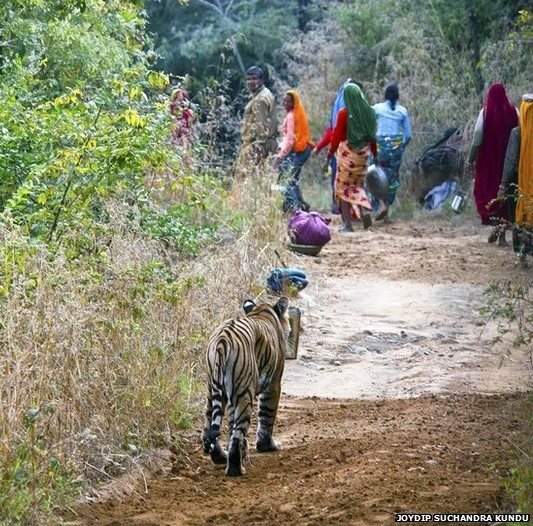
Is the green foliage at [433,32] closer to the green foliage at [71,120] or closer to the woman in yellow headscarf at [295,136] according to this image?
the woman in yellow headscarf at [295,136]

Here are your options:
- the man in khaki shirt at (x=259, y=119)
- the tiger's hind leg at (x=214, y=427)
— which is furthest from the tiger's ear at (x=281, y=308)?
the man in khaki shirt at (x=259, y=119)

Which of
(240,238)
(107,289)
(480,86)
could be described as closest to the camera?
(107,289)

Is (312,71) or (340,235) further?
(312,71)

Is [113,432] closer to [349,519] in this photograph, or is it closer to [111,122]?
[349,519]

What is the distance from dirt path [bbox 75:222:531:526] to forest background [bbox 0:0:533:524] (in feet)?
1.23

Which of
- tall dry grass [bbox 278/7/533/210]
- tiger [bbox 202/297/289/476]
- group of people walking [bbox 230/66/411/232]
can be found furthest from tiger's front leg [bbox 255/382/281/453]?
tall dry grass [bbox 278/7/533/210]

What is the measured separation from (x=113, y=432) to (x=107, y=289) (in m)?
0.93

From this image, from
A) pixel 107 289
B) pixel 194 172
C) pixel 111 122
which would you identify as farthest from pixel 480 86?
pixel 107 289

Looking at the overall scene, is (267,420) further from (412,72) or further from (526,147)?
(412,72)

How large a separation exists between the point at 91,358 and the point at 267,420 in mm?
1256

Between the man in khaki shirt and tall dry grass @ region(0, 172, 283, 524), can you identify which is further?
the man in khaki shirt

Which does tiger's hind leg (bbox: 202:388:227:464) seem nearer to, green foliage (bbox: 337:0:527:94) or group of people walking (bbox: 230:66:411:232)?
group of people walking (bbox: 230:66:411:232)

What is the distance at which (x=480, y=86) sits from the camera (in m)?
21.1

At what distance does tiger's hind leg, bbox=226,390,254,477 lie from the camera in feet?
24.4
